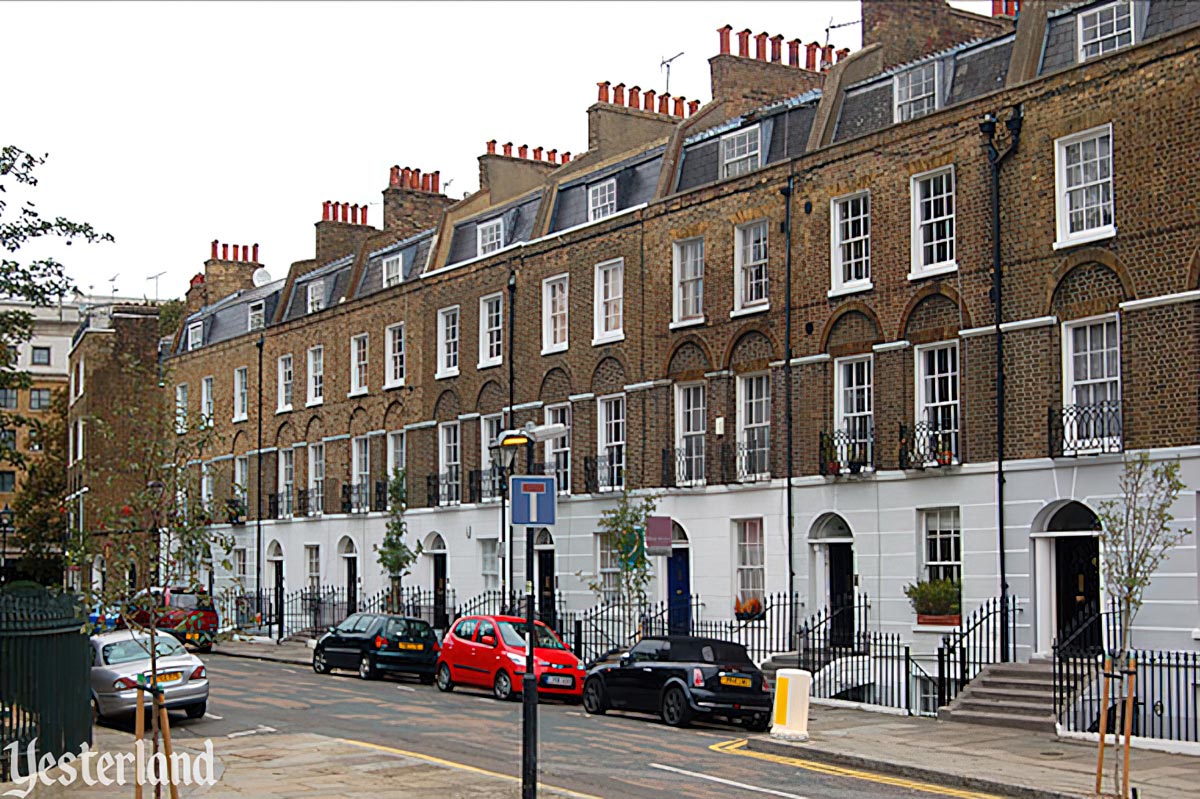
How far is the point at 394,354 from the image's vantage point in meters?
44.8

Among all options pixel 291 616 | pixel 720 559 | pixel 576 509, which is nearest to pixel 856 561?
pixel 720 559

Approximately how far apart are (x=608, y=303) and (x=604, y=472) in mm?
4070

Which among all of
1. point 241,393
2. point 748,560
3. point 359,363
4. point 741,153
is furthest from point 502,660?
point 241,393

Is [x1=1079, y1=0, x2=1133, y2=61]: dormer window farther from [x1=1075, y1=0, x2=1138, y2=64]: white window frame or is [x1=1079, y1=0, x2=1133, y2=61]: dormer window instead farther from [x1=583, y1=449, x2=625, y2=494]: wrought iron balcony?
[x1=583, y1=449, x2=625, y2=494]: wrought iron balcony

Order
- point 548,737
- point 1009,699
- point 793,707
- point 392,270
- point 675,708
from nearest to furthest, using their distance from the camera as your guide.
Answer: 1. point 793,707
2. point 548,737
3. point 1009,699
4. point 675,708
5. point 392,270

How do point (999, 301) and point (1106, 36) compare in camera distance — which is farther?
point (999, 301)

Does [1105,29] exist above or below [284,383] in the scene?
above

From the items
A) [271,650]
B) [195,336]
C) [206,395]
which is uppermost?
[195,336]

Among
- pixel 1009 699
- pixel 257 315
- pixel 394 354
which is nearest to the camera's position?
pixel 1009 699

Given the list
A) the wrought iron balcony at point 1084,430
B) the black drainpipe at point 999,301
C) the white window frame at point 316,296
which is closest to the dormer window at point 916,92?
the black drainpipe at point 999,301

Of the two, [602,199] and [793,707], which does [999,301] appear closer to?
Result: [793,707]

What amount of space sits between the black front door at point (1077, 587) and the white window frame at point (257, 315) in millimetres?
35427

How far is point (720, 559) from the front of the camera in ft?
104

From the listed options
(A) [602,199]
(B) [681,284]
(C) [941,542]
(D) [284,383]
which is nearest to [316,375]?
(D) [284,383]
